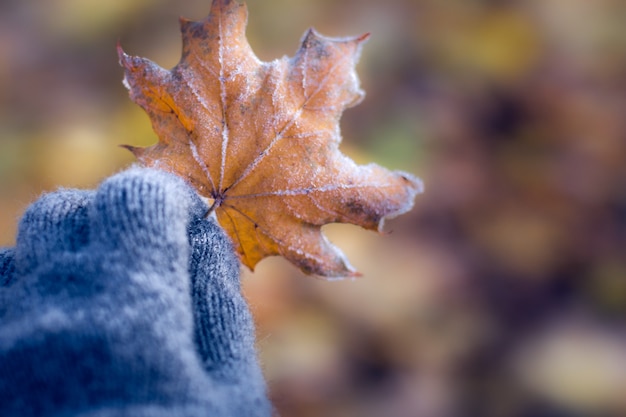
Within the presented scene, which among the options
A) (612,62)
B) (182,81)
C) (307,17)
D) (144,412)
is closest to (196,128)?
(182,81)

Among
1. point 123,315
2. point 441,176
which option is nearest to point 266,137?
point 123,315

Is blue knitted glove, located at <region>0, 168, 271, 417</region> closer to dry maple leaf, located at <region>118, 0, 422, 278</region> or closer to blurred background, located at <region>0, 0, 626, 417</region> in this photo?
dry maple leaf, located at <region>118, 0, 422, 278</region>

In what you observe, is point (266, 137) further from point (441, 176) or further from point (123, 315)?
point (441, 176)

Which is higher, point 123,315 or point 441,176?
point 441,176

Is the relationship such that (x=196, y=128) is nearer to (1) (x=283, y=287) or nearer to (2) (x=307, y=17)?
(1) (x=283, y=287)

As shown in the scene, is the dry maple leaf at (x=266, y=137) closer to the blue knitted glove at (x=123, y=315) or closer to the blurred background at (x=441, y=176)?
the blue knitted glove at (x=123, y=315)

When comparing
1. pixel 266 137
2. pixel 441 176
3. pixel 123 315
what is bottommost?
pixel 123 315

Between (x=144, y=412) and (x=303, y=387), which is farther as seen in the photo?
(x=303, y=387)

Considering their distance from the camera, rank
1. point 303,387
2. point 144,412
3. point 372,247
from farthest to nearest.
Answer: point 372,247 → point 303,387 → point 144,412
